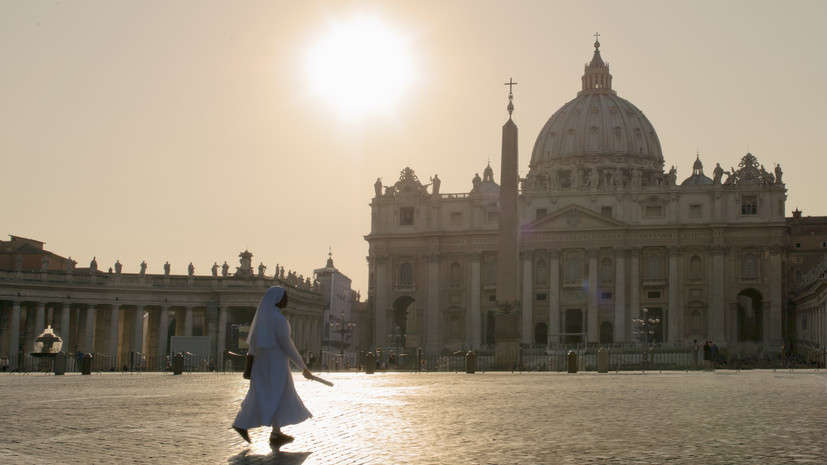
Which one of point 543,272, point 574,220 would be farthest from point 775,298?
point 543,272

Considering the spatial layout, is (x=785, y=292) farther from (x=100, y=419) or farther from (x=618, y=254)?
(x=100, y=419)

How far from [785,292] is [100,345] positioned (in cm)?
5722

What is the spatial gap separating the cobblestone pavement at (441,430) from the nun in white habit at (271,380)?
0.31 m

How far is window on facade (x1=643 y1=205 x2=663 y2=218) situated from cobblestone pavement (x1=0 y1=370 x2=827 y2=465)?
243 feet

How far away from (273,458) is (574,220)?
85209mm

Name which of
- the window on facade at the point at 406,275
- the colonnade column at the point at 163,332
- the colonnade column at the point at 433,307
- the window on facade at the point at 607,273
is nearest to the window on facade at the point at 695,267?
the window on facade at the point at 607,273

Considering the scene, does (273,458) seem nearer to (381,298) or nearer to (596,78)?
(381,298)

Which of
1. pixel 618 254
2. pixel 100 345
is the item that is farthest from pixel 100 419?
pixel 618 254

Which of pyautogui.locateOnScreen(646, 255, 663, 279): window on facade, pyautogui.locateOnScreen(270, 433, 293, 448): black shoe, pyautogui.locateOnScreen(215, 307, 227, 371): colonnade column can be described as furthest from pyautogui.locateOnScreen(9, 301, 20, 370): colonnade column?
pyautogui.locateOnScreen(270, 433, 293, 448): black shoe

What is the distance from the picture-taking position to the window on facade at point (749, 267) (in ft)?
305

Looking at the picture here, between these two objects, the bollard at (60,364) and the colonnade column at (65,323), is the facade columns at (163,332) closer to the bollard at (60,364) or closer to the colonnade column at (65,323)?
the colonnade column at (65,323)

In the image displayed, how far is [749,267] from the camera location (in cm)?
9312

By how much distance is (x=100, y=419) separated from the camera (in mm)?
16156

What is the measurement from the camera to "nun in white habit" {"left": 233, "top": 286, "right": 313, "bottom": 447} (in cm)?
1269
